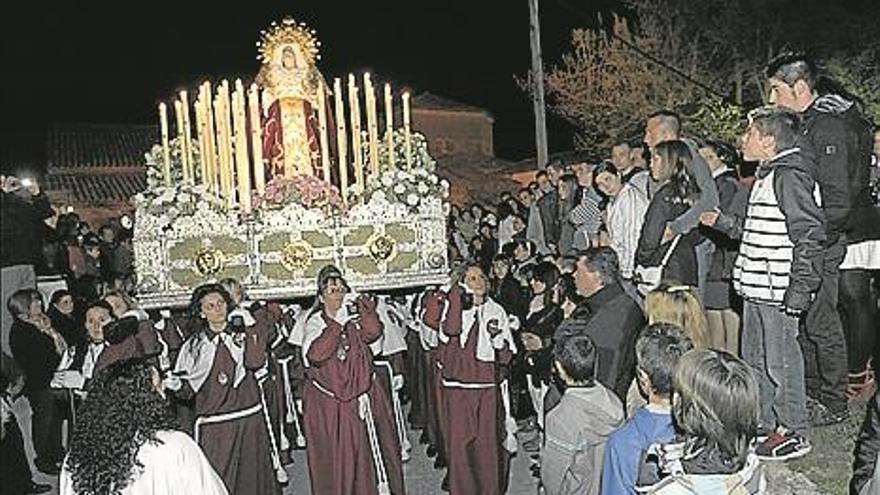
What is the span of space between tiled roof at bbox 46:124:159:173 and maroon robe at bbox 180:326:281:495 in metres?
29.6

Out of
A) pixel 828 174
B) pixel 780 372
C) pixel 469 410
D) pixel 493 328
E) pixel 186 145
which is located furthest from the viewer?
pixel 186 145

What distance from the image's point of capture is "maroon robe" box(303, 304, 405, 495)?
7.29m

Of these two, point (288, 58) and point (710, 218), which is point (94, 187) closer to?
point (288, 58)

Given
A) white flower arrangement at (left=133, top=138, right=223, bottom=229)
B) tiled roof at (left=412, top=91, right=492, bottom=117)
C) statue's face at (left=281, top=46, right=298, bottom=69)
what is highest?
tiled roof at (left=412, top=91, right=492, bottom=117)

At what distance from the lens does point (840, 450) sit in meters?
5.78

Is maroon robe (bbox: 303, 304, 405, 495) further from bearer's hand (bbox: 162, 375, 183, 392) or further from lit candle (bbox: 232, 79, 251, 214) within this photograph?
lit candle (bbox: 232, 79, 251, 214)

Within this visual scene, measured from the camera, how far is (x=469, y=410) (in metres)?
7.73

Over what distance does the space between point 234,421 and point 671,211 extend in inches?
113

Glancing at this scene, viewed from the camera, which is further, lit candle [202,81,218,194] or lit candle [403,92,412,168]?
lit candle [403,92,412,168]

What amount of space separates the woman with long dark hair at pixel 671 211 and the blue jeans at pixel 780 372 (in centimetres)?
103

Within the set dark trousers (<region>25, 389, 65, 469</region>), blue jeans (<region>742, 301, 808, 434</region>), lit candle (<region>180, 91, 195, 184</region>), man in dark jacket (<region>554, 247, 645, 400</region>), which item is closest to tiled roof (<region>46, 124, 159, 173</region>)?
lit candle (<region>180, 91, 195, 184</region>)

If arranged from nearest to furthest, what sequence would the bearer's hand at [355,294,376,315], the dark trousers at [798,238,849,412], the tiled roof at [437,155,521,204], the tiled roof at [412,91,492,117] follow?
the dark trousers at [798,238,849,412], the bearer's hand at [355,294,376,315], the tiled roof at [437,155,521,204], the tiled roof at [412,91,492,117]

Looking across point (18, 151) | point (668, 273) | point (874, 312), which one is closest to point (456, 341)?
point (668, 273)

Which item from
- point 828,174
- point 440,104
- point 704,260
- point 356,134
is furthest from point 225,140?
point 440,104
